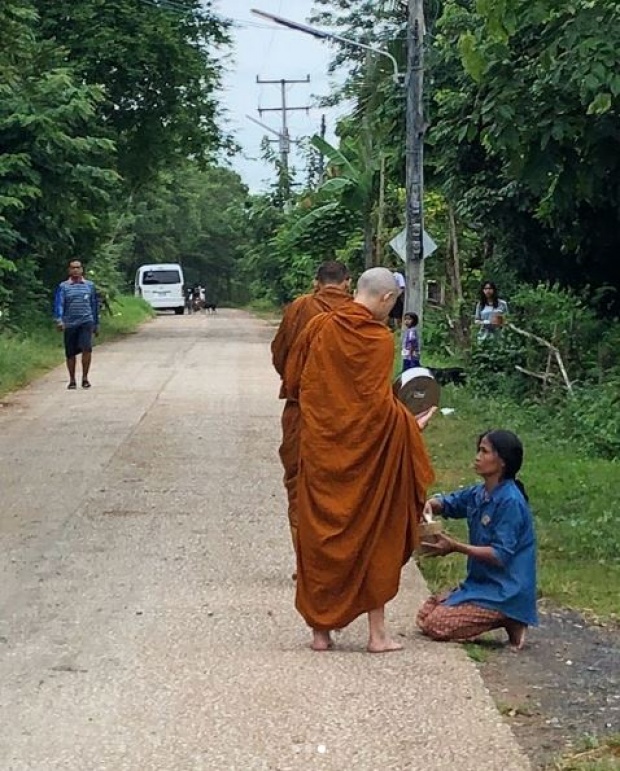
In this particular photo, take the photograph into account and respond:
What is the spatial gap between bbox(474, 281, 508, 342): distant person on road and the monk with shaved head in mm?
11896

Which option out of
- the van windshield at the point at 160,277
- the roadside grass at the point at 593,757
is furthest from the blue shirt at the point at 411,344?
the van windshield at the point at 160,277

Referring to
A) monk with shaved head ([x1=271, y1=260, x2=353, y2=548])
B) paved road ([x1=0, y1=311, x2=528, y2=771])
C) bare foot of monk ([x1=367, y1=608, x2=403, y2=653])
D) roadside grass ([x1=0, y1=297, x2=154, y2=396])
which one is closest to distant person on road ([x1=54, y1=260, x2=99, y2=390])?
roadside grass ([x1=0, y1=297, x2=154, y2=396])

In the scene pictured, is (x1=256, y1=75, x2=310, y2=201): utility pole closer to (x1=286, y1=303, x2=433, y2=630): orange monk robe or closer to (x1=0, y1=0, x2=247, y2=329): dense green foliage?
(x1=0, y1=0, x2=247, y2=329): dense green foliage

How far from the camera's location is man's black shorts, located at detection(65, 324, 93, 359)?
19172 mm

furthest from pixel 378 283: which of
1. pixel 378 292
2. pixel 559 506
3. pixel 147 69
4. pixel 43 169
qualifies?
pixel 147 69

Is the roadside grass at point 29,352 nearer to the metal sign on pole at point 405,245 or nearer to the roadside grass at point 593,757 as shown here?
the metal sign on pole at point 405,245

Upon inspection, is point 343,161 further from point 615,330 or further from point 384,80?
point 615,330

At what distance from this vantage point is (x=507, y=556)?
704 cm

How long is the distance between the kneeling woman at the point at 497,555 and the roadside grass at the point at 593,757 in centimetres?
140

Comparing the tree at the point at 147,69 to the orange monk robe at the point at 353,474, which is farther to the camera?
the tree at the point at 147,69

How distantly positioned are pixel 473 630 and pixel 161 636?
1.55m

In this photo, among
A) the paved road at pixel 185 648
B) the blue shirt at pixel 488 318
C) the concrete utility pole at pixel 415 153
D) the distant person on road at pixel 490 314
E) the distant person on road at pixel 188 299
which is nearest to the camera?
the paved road at pixel 185 648

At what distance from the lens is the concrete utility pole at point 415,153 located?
65.4ft

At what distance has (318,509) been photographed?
688 centimetres
